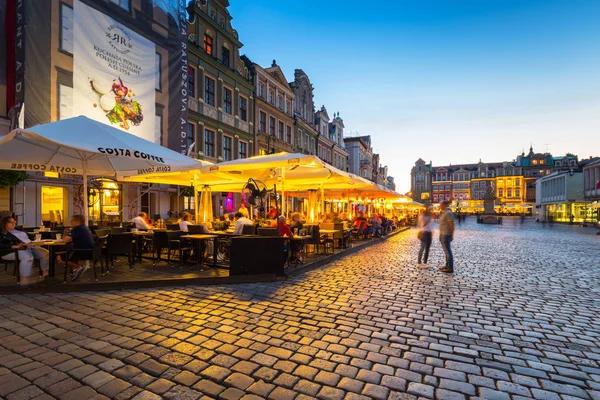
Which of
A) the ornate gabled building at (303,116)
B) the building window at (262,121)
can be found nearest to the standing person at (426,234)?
the building window at (262,121)

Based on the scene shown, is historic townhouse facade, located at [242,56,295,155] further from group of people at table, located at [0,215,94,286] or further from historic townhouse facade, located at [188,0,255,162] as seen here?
group of people at table, located at [0,215,94,286]

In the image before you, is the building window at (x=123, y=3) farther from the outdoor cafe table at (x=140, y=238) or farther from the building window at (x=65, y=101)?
the outdoor cafe table at (x=140, y=238)

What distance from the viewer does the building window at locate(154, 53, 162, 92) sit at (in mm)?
18922

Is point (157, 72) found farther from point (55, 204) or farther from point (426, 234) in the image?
point (426, 234)

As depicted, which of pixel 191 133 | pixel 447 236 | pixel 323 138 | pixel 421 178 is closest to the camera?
pixel 447 236

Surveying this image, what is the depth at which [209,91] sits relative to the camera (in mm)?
23641

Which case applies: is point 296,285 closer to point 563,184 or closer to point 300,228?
point 300,228

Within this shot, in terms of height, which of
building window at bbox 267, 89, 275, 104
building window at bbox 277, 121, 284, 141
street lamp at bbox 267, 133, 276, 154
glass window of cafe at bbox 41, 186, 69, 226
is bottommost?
glass window of cafe at bbox 41, 186, 69, 226

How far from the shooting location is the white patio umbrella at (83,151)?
6070mm

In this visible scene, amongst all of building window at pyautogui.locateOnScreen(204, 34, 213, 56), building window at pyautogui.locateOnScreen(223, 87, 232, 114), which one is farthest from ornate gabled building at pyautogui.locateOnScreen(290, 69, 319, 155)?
building window at pyautogui.locateOnScreen(204, 34, 213, 56)

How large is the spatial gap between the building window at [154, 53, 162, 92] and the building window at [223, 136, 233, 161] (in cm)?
675

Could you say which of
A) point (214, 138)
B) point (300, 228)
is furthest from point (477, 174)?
point (300, 228)

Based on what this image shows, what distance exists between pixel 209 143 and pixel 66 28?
10.5m

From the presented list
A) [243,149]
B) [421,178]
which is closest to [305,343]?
[243,149]
